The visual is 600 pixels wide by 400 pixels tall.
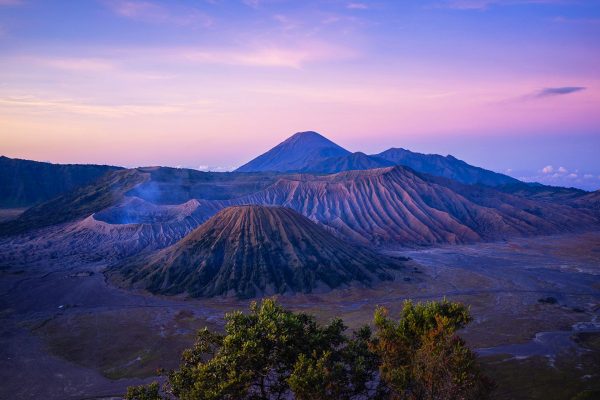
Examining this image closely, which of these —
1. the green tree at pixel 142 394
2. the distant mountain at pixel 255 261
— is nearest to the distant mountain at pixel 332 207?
the distant mountain at pixel 255 261

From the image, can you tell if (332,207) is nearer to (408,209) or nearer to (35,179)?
(408,209)

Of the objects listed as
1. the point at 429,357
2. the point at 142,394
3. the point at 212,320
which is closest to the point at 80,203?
the point at 212,320

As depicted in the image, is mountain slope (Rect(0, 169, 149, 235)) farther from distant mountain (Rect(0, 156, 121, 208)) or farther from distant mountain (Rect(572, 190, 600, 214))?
distant mountain (Rect(572, 190, 600, 214))

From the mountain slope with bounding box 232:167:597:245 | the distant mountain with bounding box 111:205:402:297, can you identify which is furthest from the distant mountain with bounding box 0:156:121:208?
the distant mountain with bounding box 111:205:402:297

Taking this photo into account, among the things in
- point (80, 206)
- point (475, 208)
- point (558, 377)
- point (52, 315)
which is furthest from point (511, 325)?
point (80, 206)

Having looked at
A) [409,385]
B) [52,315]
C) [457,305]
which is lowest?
[52,315]

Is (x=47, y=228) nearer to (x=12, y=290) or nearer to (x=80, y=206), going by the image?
(x=80, y=206)

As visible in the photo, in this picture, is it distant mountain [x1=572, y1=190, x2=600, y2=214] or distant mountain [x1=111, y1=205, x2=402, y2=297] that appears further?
distant mountain [x1=572, y1=190, x2=600, y2=214]
